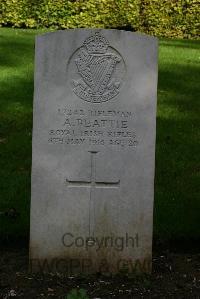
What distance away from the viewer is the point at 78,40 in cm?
450

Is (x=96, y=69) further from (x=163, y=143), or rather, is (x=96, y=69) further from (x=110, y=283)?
(x=163, y=143)

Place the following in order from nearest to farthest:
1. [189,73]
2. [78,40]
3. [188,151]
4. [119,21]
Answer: [78,40]
[188,151]
[189,73]
[119,21]

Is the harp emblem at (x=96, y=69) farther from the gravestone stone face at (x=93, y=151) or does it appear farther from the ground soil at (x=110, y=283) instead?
the ground soil at (x=110, y=283)

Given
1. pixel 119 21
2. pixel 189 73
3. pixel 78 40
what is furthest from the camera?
pixel 119 21

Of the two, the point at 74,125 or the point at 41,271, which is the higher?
the point at 74,125

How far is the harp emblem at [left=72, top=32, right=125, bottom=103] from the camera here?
14.8 ft

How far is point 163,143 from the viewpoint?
7277 millimetres

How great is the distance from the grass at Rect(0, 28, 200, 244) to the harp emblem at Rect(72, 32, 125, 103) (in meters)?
1.24

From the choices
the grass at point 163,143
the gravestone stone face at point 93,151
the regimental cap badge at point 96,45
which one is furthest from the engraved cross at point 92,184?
the grass at point 163,143

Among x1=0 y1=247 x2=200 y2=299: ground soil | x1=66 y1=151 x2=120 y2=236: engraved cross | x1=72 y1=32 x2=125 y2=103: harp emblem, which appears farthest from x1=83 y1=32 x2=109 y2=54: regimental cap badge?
x1=0 y1=247 x2=200 y2=299: ground soil

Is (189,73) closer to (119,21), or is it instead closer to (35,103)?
(119,21)

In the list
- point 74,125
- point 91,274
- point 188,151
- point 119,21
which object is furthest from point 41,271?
point 119,21

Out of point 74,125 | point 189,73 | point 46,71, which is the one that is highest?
point 189,73

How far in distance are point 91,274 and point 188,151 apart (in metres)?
2.71
